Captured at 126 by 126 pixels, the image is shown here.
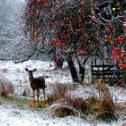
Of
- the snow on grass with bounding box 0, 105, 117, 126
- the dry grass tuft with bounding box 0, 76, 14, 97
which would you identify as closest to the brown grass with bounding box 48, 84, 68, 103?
the snow on grass with bounding box 0, 105, 117, 126

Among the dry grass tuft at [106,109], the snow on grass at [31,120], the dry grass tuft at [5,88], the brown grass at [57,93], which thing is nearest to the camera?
the snow on grass at [31,120]

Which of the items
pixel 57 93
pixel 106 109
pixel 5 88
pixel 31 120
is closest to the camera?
pixel 31 120

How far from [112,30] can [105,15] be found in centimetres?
219

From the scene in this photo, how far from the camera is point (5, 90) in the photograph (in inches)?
414

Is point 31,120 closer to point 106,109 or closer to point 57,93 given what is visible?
point 106,109

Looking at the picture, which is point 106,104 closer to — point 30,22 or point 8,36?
point 30,22

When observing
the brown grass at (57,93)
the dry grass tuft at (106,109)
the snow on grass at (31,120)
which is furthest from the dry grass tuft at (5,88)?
the dry grass tuft at (106,109)

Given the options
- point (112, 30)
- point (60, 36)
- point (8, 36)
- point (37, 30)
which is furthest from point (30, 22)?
point (8, 36)

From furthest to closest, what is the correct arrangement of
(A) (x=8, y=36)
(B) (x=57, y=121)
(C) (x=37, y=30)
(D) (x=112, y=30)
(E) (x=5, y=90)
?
(A) (x=8, y=36), (E) (x=5, y=90), (C) (x=37, y=30), (D) (x=112, y=30), (B) (x=57, y=121)

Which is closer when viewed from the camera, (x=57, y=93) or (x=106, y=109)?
(x=106, y=109)

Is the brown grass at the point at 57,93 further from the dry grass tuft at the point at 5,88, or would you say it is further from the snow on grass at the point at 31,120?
the dry grass tuft at the point at 5,88

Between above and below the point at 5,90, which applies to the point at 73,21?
above

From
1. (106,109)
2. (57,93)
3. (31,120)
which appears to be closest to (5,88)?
(57,93)

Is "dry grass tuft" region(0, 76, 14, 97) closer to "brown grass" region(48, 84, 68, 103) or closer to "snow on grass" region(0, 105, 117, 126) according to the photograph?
"brown grass" region(48, 84, 68, 103)
